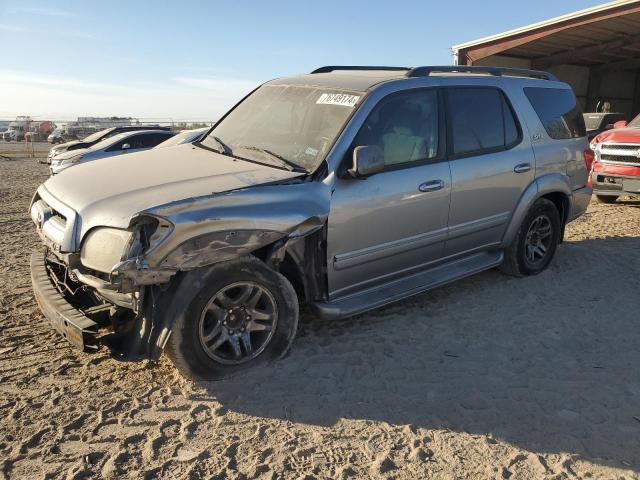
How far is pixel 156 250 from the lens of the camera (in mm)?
3004

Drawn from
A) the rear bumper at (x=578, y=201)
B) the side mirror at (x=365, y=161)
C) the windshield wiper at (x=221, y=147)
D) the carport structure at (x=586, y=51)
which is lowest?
the rear bumper at (x=578, y=201)

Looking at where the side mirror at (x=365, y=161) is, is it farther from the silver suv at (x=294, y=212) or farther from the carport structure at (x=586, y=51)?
the carport structure at (x=586, y=51)

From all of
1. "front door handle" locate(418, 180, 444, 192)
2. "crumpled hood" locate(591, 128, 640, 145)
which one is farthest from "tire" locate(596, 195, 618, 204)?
"front door handle" locate(418, 180, 444, 192)

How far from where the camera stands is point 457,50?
61.5 feet

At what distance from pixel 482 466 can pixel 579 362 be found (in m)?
1.46

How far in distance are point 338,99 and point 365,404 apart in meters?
2.18

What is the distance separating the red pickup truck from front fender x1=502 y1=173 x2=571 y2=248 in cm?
418

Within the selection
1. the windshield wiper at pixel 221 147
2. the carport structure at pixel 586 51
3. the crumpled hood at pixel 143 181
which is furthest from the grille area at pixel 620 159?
the crumpled hood at pixel 143 181

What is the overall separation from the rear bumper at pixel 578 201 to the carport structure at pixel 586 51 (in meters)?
10.5

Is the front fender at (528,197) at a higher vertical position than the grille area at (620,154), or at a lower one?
lower

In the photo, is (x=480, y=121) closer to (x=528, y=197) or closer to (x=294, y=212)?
(x=528, y=197)

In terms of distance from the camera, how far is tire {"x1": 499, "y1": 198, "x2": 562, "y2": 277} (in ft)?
17.5

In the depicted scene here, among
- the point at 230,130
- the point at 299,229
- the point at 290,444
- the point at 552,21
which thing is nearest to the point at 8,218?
the point at 230,130

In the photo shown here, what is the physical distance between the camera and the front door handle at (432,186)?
4164 mm
